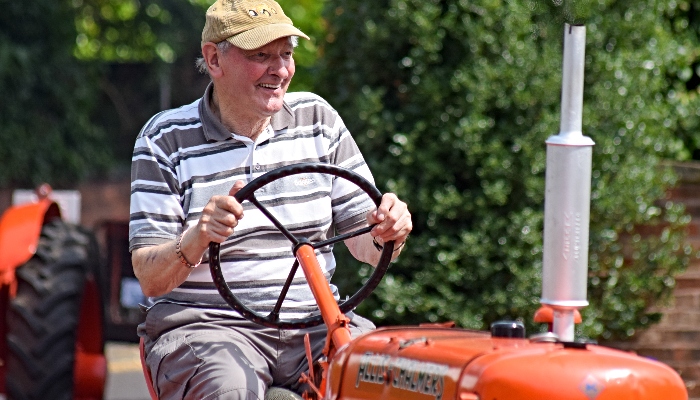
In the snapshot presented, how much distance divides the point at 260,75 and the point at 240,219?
47 cm

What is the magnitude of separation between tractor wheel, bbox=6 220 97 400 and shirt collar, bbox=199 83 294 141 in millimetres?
2834

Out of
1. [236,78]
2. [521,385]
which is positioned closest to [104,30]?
[236,78]

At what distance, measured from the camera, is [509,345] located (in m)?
2.47

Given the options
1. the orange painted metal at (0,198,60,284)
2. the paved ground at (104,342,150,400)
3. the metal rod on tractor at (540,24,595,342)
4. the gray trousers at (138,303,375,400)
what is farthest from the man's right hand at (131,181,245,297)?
the paved ground at (104,342,150,400)

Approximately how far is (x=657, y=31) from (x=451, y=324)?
3644 millimetres

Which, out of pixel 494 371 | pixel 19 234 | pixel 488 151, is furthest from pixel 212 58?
pixel 19 234

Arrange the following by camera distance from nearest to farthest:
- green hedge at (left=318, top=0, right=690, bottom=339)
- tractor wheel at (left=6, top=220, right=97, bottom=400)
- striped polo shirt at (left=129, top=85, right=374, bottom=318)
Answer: striped polo shirt at (left=129, top=85, right=374, bottom=318)
green hedge at (left=318, top=0, right=690, bottom=339)
tractor wheel at (left=6, top=220, right=97, bottom=400)

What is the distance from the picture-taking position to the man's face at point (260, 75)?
332 centimetres

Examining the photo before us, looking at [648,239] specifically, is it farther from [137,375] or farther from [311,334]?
[137,375]

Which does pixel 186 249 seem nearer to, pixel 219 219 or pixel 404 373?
pixel 219 219

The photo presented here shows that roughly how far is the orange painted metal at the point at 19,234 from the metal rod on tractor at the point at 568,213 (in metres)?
3.89

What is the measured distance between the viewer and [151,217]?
3203 mm

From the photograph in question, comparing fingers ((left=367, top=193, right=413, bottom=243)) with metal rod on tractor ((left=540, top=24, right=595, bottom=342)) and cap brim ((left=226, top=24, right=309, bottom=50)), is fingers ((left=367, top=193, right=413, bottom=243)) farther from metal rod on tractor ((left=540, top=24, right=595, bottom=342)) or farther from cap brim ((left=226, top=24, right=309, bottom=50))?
cap brim ((left=226, top=24, right=309, bottom=50))

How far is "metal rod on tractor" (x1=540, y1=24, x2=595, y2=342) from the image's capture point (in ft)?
9.34
